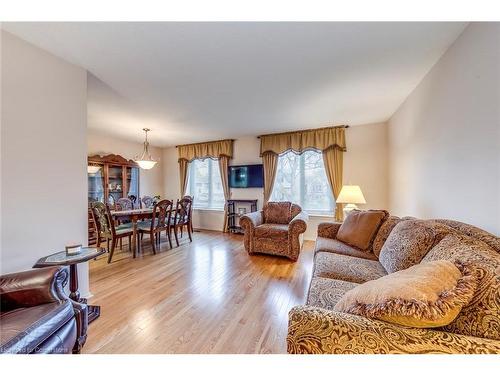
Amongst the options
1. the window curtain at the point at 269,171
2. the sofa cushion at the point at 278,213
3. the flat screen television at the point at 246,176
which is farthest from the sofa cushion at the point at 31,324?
the flat screen television at the point at 246,176

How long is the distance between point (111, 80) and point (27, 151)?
3.70 feet

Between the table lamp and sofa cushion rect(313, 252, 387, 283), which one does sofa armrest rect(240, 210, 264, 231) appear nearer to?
the table lamp

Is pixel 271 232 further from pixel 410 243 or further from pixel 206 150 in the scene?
pixel 206 150

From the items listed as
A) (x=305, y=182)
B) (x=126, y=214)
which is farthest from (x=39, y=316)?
(x=305, y=182)

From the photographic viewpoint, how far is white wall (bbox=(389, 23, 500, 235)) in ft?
4.42

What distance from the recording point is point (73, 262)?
1.57 meters

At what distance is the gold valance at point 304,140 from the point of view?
4211 mm

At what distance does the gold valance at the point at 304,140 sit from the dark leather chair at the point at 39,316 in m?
4.06

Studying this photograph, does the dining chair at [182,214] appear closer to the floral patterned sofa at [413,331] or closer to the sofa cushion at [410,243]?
the sofa cushion at [410,243]

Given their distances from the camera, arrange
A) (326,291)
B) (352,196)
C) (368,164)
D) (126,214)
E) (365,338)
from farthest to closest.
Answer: (368,164)
(126,214)
(352,196)
(326,291)
(365,338)

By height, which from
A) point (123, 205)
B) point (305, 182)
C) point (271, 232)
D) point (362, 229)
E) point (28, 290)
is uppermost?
point (305, 182)

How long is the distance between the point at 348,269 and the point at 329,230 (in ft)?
3.54

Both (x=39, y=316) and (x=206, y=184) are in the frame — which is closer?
(x=39, y=316)
